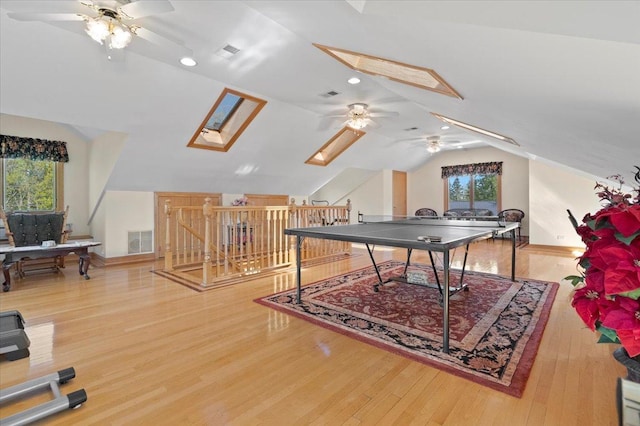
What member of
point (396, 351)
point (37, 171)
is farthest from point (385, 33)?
point (37, 171)

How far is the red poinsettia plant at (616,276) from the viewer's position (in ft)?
2.94

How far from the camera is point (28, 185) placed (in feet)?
19.0

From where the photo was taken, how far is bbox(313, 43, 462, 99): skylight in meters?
2.76

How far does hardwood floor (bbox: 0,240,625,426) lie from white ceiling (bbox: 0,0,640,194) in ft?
5.11

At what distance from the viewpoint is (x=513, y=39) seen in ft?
3.98

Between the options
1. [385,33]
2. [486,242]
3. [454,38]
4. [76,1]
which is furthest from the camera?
[486,242]

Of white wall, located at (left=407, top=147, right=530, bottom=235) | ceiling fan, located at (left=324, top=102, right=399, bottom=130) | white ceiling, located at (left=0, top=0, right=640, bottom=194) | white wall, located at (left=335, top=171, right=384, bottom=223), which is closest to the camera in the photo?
white ceiling, located at (left=0, top=0, right=640, bottom=194)

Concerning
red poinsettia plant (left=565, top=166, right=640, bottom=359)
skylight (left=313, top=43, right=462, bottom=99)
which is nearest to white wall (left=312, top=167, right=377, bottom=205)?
skylight (left=313, top=43, right=462, bottom=99)

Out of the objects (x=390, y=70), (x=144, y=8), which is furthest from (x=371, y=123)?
(x=144, y=8)

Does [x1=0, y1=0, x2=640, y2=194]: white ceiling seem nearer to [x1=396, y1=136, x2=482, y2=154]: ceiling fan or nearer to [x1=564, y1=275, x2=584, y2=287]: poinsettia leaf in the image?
[x1=396, y1=136, x2=482, y2=154]: ceiling fan

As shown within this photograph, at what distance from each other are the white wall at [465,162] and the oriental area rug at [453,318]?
5.40 m

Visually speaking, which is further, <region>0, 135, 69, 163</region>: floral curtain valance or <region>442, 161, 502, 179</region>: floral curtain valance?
<region>442, 161, 502, 179</region>: floral curtain valance

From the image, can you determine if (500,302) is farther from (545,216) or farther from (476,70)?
(545,216)

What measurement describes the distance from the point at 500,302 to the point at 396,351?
1.79 m
